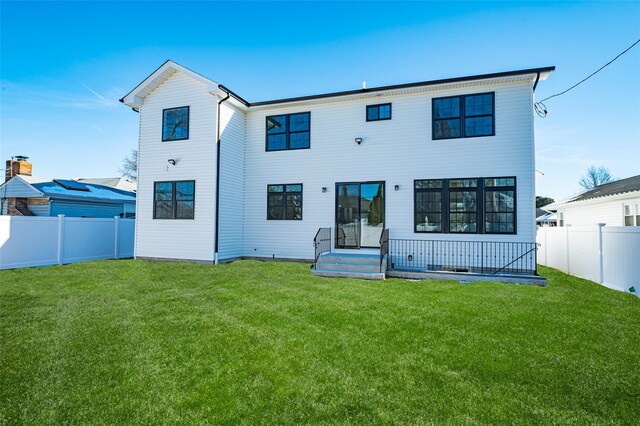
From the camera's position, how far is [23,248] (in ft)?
33.7

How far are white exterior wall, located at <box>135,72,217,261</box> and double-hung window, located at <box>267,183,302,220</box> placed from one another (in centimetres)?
214

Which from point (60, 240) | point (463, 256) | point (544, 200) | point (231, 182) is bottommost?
point (463, 256)

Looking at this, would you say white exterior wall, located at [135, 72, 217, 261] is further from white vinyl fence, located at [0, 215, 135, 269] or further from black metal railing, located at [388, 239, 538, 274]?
black metal railing, located at [388, 239, 538, 274]

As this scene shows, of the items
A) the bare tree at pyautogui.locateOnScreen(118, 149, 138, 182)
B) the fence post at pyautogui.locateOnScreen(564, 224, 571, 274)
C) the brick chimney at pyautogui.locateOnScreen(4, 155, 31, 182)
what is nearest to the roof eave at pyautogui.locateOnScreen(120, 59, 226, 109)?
the brick chimney at pyautogui.locateOnScreen(4, 155, 31, 182)

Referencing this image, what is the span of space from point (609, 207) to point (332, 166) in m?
14.0

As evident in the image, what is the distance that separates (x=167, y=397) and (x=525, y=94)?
11.2 metres

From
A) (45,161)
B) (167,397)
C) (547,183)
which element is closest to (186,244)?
(167,397)

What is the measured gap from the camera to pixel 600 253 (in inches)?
336

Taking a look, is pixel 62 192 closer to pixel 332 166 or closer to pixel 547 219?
pixel 332 166

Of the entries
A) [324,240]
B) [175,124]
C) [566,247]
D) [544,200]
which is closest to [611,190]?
[566,247]

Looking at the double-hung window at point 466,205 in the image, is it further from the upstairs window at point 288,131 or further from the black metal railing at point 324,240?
the upstairs window at point 288,131

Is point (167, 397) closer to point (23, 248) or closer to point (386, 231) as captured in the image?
point (386, 231)

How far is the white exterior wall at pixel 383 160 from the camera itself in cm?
946

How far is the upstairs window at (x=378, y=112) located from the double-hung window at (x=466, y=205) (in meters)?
2.52
